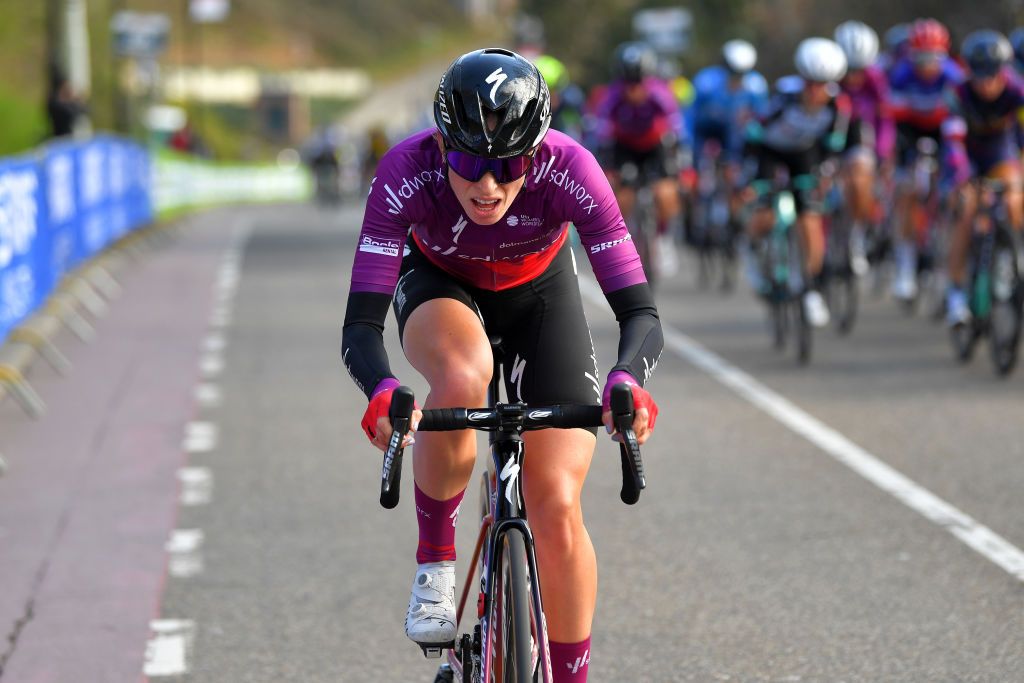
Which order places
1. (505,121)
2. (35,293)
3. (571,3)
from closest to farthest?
(505,121) < (35,293) < (571,3)

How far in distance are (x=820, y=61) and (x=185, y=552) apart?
7113 mm

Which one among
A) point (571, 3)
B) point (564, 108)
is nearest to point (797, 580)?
point (564, 108)

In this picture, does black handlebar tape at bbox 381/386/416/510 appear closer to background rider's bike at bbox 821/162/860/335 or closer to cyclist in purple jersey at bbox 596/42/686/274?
background rider's bike at bbox 821/162/860/335

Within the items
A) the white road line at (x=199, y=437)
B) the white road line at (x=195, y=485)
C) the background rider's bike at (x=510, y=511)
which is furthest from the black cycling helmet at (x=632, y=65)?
the background rider's bike at (x=510, y=511)

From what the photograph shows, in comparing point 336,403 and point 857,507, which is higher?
point 857,507

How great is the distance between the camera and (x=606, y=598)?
607 cm

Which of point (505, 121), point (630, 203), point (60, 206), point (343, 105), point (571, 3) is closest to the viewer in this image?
point (505, 121)

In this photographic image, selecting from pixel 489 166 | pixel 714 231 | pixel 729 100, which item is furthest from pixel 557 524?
pixel 729 100

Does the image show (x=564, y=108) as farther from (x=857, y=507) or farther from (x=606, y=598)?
(x=606, y=598)

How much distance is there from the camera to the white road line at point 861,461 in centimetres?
666

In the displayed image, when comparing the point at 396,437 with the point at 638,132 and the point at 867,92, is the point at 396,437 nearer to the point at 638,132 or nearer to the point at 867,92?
the point at 638,132

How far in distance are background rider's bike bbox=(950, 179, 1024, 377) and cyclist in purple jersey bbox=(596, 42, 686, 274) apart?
16.0 ft

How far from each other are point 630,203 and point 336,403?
19.7 feet

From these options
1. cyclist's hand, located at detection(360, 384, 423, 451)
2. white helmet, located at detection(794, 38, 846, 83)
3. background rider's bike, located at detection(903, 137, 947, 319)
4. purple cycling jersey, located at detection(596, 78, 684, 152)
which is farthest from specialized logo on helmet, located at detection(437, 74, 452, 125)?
purple cycling jersey, located at detection(596, 78, 684, 152)
